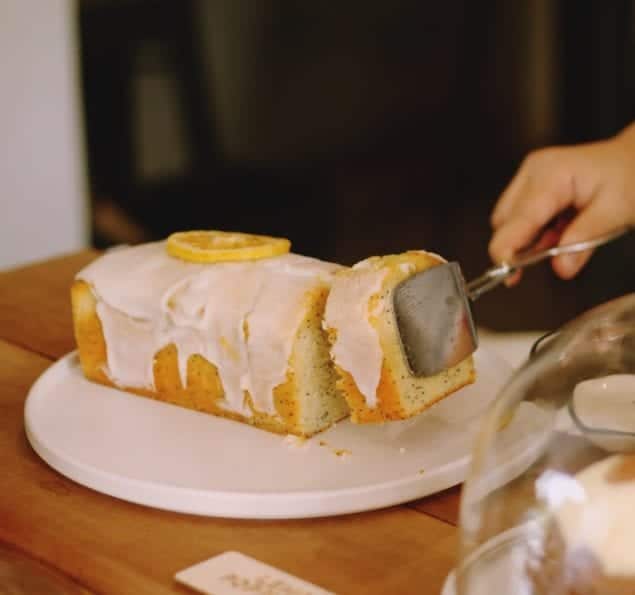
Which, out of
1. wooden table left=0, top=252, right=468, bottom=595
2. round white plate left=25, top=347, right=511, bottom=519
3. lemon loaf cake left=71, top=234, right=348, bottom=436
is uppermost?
lemon loaf cake left=71, top=234, right=348, bottom=436

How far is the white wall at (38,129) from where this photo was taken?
3061mm

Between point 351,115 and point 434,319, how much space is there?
2.15 metres

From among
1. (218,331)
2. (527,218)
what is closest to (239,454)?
(218,331)

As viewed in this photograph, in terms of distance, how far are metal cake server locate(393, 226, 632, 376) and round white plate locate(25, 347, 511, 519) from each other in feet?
0.26

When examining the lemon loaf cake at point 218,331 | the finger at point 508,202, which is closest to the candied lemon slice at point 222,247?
the lemon loaf cake at point 218,331

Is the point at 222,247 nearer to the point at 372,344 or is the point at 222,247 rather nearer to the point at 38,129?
the point at 372,344

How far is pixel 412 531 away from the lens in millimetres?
994

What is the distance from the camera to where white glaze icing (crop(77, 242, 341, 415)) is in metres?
1.18

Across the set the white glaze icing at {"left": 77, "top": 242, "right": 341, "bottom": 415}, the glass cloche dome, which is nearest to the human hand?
the white glaze icing at {"left": 77, "top": 242, "right": 341, "bottom": 415}

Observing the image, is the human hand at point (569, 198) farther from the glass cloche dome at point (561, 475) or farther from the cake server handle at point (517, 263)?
the glass cloche dome at point (561, 475)

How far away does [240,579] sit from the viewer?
899 mm

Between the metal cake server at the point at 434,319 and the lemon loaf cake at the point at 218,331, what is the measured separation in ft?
0.34

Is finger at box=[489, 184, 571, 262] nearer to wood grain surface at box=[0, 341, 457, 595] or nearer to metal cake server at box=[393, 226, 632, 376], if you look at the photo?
metal cake server at box=[393, 226, 632, 376]

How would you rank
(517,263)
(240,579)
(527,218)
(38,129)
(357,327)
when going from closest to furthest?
→ (240,579) < (357,327) < (517,263) < (527,218) < (38,129)
